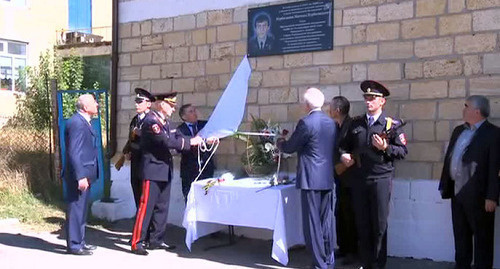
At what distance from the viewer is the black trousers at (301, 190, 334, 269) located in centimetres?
562

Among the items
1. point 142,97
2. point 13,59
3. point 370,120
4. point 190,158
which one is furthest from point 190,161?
point 13,59

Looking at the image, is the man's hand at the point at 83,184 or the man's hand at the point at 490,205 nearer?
the man's hand at the point at 490,205

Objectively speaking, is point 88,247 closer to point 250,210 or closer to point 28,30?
point 250,210

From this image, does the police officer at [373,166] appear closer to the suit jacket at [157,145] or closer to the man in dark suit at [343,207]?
the man in dark suit at [343,207]

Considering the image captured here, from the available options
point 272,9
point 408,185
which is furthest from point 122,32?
point 408,185

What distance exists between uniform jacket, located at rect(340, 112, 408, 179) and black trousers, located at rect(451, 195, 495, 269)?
27.1 inches

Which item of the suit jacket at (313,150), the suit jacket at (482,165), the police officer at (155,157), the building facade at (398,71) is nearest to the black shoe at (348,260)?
the building facade at (398,71)

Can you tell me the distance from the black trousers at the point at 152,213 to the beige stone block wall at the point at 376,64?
1240mm

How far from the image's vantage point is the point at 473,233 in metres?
5.50

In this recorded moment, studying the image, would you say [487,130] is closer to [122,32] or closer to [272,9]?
[272,9]

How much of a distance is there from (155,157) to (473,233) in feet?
11.0

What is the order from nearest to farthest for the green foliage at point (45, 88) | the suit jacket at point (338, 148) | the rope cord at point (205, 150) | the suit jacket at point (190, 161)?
the suit jacket at point (338, 148) → the rope cord at point (205, 150) → the suit jacket at point (190, 161) → the green foliage at point (45, 88)

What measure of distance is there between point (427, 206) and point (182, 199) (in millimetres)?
3388

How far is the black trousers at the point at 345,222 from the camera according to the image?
246 inches
